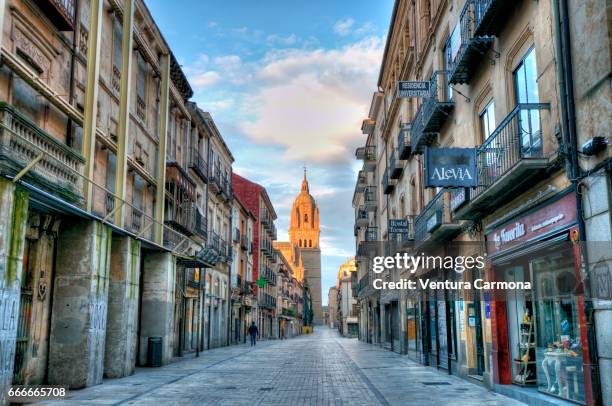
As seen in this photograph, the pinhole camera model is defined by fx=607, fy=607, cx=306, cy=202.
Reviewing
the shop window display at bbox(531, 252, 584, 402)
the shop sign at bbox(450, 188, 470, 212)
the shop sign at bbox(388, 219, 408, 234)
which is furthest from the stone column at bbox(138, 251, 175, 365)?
the shop window display at bbox(531, 252, 584, 402)

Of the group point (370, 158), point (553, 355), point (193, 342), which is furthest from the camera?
point (370, 158)

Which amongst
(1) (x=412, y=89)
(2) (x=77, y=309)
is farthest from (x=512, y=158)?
(2) (x=77, y=309)

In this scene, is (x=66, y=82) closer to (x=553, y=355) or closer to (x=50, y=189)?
(x=50, y=189)

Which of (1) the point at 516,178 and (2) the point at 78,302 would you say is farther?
(2) the point at 78,302

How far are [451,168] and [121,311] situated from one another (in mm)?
9938

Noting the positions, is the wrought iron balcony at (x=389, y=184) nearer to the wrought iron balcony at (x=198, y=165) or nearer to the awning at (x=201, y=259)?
the wrought iron balcony at (x=198, y=165)

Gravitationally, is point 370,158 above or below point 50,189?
above

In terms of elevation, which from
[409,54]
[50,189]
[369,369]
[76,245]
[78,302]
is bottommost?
[369,369]

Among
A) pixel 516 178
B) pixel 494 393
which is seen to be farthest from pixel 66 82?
pixel 494 393

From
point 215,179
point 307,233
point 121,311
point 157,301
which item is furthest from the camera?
point 307,233

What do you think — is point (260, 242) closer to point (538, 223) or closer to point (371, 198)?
point (371, 198)

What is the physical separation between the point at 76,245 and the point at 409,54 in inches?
592

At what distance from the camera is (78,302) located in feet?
46.5

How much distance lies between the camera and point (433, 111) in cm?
1720
